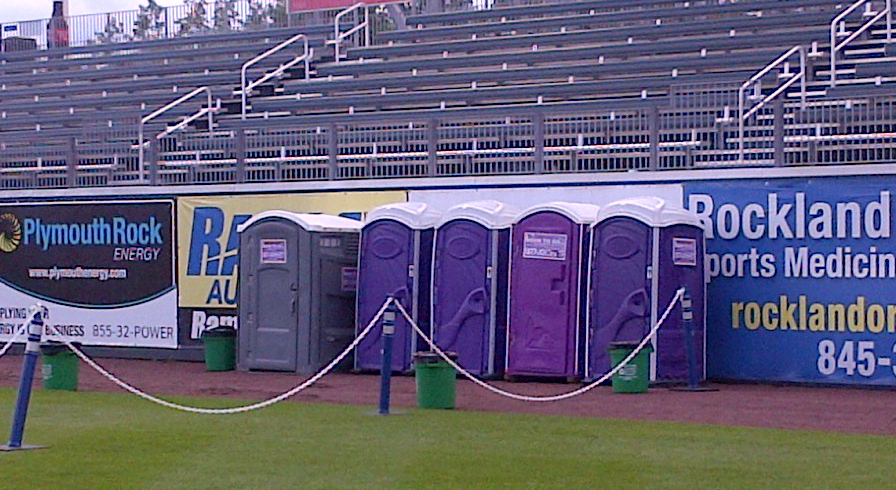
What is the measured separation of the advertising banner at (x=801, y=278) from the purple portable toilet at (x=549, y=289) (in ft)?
5.13

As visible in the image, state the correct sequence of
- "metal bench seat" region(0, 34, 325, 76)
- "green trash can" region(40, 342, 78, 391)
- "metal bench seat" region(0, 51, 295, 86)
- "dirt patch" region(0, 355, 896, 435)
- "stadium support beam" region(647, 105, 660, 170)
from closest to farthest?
"dirt patch" region(0, 355, 896, 435) → "green trash can" region(40, 342, 78, 391) → "stadium support beam" region(647, 105, 660, 170) → "metal bench seat" region(0, 51, 295, 86) → "metal bench seat" region(0, 34, 325, 76)

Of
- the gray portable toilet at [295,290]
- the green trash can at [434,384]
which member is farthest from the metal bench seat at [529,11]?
the green trash can at [434,384]

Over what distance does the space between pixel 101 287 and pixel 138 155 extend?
2227 millimetres

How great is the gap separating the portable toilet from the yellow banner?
171 inches

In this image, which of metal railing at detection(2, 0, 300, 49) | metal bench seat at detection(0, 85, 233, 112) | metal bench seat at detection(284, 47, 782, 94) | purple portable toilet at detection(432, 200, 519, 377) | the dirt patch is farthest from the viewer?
metal railing at detection(2, 0, 300, 49)

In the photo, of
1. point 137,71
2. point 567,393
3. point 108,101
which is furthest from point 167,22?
point 567,393

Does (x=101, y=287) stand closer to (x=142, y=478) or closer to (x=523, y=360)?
(x=523, y=360)

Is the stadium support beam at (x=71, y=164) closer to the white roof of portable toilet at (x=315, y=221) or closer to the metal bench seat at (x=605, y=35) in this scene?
the white roof of portable toilet at (x=315, y=221)

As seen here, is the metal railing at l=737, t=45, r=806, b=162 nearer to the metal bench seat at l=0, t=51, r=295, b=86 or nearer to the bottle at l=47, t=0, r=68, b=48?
the metal bench seat at l=0, t=51, r=295, b=86

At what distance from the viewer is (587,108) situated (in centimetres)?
2112

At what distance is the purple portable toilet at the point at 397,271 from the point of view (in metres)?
18.6

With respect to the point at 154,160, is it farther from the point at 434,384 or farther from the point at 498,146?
the point at 434,384

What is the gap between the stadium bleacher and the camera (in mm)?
18734

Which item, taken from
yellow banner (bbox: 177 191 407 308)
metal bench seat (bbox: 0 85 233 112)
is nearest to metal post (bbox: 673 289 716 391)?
yellow banner (bbox: 177 191 407 308)
